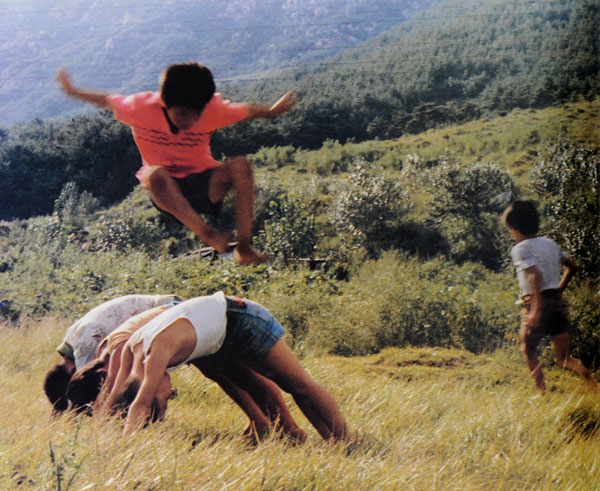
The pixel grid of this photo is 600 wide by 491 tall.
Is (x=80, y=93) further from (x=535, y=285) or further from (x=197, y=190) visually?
(x=535, y=285)

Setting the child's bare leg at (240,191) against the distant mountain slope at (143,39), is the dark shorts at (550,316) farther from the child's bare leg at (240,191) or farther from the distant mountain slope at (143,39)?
the distant mountain slope at (143,39)

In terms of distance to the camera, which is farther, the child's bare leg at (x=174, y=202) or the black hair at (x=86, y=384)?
the black hair at (x=86, y=384)

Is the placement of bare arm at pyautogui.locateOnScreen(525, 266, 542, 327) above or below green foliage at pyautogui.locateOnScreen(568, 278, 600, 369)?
above

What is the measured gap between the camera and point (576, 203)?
89.1 inches

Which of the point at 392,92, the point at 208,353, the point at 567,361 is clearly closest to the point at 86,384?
the point at 208,353

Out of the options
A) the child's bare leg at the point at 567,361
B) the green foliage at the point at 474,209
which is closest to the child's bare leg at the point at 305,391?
the child's bare leg at the point at 567,361

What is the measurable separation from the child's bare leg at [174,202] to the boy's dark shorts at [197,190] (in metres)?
0.02

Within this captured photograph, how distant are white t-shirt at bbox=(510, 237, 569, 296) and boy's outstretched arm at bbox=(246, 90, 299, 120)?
1.00 meters

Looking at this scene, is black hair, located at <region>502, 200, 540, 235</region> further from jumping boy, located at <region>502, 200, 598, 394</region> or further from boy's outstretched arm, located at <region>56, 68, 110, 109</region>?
boy's outstretched arm, located at <region>56, 68, 110, 109</region>

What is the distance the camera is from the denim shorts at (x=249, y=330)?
1.60 m

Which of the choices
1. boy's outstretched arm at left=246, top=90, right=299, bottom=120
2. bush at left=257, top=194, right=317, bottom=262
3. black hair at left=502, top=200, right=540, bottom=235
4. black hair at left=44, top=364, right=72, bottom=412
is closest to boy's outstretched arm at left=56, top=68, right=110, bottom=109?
boy's outstretched arm at left=246, top=90, right=299, bottom=120

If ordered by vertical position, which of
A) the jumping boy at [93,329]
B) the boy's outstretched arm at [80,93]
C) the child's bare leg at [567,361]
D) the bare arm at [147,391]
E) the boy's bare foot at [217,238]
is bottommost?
the child's bare leg at [567,361]

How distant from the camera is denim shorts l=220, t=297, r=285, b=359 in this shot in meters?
1.60

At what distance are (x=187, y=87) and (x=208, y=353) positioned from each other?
76cm
